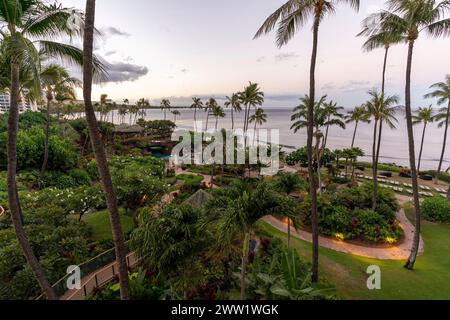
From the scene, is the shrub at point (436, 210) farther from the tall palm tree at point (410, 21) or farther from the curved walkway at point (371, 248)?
the tall palm tree at point (410, 21)

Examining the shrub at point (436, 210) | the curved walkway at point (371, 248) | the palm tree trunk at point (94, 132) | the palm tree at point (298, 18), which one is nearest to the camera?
the palm tree trunk at point (94, 132)

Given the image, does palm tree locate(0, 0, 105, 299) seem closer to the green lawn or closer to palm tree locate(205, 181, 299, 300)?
palm tree locate(205, 181, 299, 300)

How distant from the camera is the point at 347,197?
18.6m

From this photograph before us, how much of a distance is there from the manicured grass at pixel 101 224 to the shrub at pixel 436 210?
75.5 ft

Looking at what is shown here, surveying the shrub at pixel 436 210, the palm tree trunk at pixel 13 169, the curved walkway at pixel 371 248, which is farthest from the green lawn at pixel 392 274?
the palm tree trunk at pixel 13 169

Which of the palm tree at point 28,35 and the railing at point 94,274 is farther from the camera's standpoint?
the railing at point 94,274

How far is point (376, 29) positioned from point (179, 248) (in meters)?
12.8

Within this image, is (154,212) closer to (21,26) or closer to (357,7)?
(21,26)

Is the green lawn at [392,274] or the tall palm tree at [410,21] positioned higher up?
the tall palm tree at [410,21]

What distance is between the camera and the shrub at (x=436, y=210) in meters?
17.5

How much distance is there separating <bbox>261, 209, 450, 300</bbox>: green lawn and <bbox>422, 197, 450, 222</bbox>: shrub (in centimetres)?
397

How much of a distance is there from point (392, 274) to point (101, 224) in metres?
17.1

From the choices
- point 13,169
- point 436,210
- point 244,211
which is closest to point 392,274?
point 244,211
